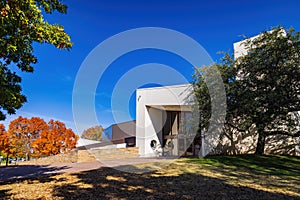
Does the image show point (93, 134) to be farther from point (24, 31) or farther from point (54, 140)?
point (24, 31)

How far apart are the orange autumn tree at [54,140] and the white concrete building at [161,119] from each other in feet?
44.9

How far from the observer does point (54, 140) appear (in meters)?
24.8

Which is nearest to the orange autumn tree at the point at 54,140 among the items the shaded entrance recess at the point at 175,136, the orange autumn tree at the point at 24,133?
the orange autumn tree at the point at 24,133

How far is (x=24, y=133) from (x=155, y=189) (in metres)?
22.7

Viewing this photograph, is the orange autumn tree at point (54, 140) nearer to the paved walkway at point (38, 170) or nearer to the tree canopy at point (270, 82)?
the paved walkway at point (38, 170)

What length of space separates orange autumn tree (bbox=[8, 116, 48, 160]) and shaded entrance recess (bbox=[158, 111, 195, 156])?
599 inches

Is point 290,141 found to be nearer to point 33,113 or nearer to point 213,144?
point 213,144

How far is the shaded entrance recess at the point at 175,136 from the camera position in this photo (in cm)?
1626

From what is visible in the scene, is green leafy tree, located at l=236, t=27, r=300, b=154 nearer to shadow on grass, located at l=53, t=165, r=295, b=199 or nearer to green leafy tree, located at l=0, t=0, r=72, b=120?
shadow on grass, located at l=53, t=165, r=295, b=199

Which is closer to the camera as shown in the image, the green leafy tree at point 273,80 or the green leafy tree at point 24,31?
the green leafy tree at point 24,31

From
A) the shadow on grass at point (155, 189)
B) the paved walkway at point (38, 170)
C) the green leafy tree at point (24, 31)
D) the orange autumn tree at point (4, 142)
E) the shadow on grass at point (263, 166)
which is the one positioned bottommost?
the shadow on grass at point (263, 166)

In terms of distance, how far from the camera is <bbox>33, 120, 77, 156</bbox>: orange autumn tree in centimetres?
2315

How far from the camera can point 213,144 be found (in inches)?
561

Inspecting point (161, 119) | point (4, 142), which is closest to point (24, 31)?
point (161, 119)
